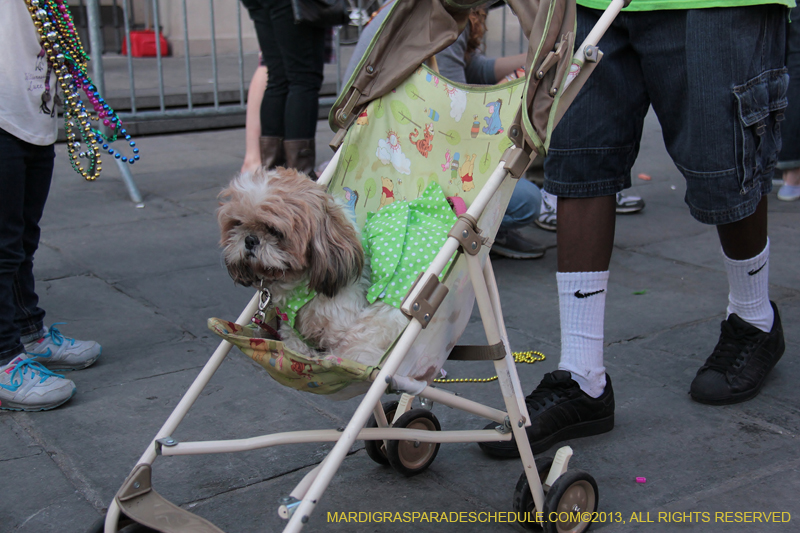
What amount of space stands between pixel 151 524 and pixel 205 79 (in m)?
9.07

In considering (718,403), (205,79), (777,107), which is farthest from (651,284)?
(205,79)

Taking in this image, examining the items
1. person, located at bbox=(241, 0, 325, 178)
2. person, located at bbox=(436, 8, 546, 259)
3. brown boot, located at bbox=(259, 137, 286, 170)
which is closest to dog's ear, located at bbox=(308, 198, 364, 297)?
person, located at bbox=(436, 8, 546, 259)

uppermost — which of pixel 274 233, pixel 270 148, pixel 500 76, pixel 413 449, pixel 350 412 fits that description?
pixel 500 76

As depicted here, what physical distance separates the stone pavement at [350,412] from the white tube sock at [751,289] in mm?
283

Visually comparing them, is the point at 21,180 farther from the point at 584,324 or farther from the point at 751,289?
the point at 751,289

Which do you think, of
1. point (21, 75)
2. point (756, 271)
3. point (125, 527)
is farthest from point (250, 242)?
point (756, 271)

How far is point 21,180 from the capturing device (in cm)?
286

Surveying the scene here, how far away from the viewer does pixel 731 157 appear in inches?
101

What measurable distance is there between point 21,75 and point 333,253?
145cm

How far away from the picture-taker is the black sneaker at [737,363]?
9.75ft

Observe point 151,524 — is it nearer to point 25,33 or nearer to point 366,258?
point 366,258

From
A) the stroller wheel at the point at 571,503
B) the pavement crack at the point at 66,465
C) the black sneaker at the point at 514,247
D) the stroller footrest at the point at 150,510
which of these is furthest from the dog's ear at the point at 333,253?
the black sneaker at the point at 514,247

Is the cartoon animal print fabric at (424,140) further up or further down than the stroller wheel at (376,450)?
further up

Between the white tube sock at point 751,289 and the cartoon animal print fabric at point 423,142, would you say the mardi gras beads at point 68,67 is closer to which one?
the cartoon animal print fabric at point 423,142
